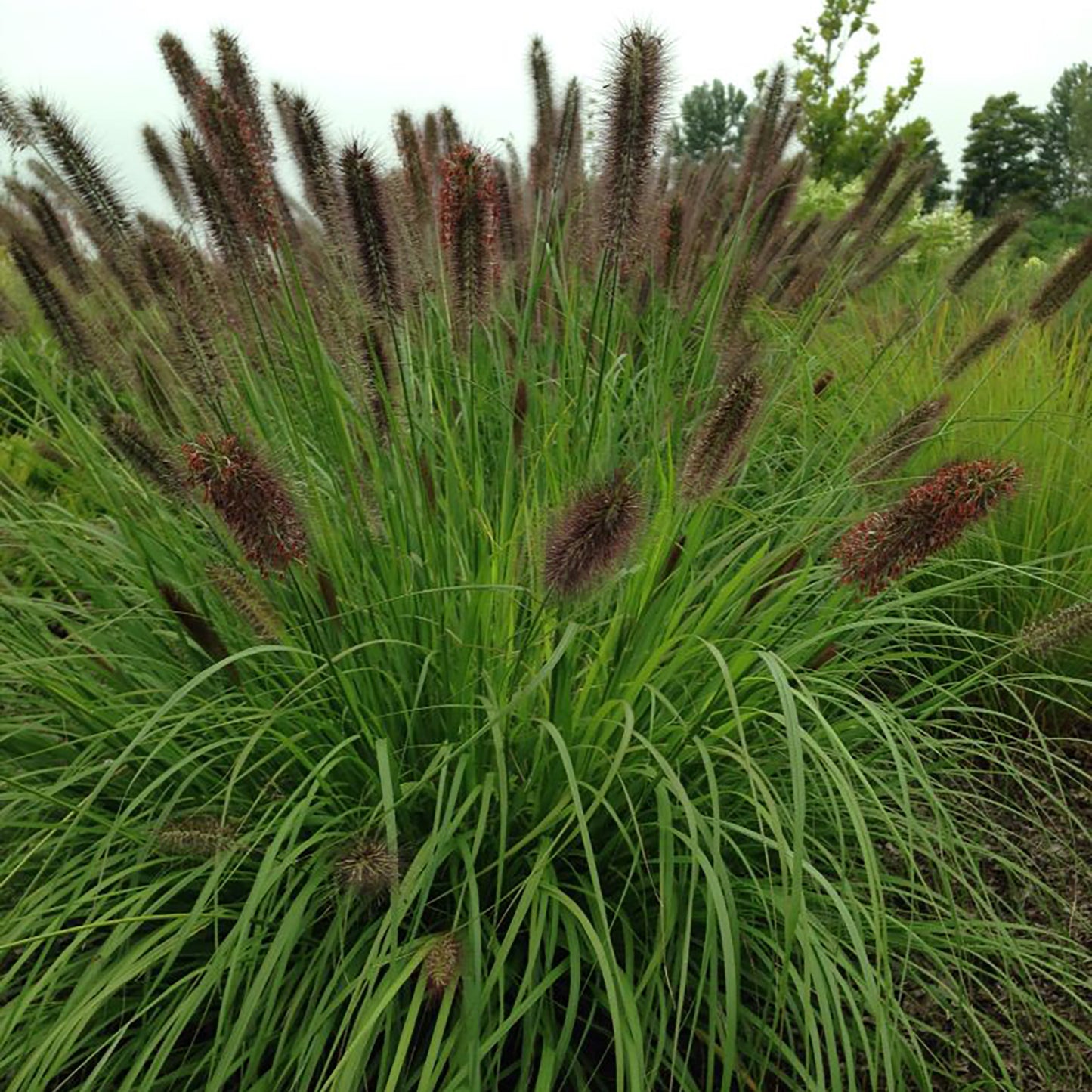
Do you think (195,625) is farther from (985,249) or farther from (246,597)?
(985,249)

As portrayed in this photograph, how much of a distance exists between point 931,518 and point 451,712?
3.15 feet

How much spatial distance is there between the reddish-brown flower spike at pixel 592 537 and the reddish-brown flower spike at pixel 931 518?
1.49ft

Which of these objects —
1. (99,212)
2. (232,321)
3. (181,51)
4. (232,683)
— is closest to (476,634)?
(232,683)

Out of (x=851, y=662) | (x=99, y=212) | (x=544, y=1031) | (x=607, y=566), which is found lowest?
(x=544, y=1031)

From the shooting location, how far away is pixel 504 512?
2.19 meters

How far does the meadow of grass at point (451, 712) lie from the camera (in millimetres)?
1560

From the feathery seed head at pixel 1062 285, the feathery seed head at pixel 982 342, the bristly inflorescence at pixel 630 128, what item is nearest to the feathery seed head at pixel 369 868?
the bristly inflorescence at pixel 630 128

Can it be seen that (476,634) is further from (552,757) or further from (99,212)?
(99,212)

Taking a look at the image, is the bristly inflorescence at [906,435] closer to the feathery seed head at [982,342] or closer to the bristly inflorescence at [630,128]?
the feathery seed head at [982,342]

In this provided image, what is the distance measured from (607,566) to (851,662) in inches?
39.5

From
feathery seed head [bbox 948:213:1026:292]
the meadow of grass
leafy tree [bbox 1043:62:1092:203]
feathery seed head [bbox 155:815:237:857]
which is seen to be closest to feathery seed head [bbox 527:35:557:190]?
the meadow of grass

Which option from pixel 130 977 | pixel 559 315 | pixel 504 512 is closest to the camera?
pixel 130 977

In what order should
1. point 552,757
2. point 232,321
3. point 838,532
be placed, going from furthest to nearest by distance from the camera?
point 838,532 → point 232,321 → point 552,757

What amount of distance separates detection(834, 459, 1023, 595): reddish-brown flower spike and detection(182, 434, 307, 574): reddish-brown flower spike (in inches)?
36.4
